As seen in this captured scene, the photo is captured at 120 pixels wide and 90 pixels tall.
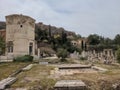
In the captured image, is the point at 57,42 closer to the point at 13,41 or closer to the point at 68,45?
the point at 68,45

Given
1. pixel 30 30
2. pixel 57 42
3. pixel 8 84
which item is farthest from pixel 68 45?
pixel 8 84

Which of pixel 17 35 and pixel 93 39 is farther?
pixel 93 39

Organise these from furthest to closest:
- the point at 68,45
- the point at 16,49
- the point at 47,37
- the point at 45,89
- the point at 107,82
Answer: the point at 47,37
the point at 68,45
the point at 16,49
the point at 107,82
the point at 45,89

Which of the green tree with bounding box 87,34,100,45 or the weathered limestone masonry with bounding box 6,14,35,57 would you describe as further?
the green tree with bounding box 87,34,100,45

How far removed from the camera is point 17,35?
40750 millimetres

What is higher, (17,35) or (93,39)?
(93,39)

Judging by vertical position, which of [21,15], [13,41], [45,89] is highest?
[21,15]

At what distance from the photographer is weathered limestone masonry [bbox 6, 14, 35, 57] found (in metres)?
40.7

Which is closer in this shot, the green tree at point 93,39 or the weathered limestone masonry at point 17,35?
the weathered limestone masonry at point 17,35

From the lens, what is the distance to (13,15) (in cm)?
4094

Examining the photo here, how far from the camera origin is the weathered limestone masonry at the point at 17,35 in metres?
40.7

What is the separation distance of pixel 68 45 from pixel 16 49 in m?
33.4

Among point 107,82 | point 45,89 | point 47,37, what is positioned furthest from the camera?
point 47,37

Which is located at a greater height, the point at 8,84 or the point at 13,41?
the point at 13,41
